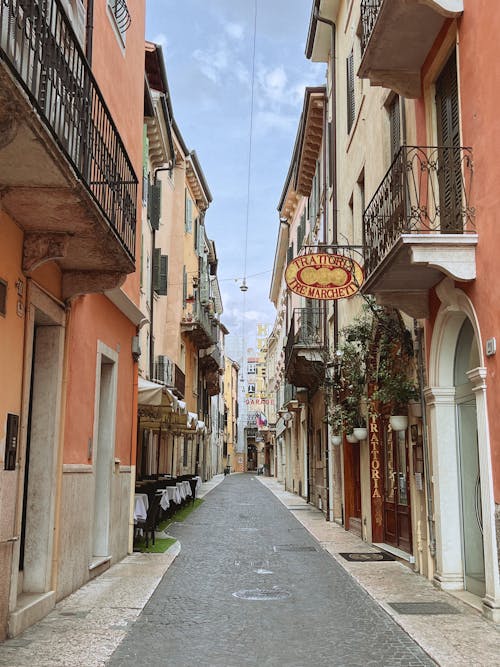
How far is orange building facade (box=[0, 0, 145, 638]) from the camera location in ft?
19.0

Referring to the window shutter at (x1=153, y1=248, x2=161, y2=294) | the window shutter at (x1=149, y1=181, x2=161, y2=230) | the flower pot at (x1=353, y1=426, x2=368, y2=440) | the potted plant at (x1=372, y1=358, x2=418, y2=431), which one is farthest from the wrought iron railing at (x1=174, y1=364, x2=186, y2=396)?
the potted plant at (x1=372, y1=358, x2=418, y2=431)

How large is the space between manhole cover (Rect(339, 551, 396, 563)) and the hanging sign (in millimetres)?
4371

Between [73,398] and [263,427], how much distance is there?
188 ft

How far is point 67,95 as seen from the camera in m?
6.80

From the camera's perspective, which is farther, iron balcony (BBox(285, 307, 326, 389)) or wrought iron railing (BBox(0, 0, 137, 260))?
iron balcony (BBox(285, 307, 326, 389))

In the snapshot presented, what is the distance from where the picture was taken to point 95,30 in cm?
945

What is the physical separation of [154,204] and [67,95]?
1624 centimetres

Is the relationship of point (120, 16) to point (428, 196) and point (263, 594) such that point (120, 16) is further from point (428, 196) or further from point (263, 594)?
point (263, 594)

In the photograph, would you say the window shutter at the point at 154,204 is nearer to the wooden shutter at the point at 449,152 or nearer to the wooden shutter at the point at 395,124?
the wooden shutter at the point at 395,124

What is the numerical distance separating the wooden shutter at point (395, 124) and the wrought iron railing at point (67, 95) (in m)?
4.36

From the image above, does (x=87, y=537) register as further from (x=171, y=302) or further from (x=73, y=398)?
(x=171, y=302)

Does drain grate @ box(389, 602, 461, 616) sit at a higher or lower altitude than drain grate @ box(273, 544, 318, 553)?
lower

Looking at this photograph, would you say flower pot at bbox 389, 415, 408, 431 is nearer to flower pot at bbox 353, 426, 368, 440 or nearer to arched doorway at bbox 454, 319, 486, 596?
arched doorway at bbox 454, 319, 486, 596

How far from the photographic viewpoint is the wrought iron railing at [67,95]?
5359 mm
